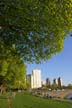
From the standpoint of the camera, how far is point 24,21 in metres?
17.6

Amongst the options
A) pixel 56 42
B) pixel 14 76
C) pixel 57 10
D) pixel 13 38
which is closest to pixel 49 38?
pixel 56 42

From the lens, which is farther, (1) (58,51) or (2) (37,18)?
(1) (58,51)

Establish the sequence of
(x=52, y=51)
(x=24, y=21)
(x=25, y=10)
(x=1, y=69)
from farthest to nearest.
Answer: (x=1, y=69) → (x=52, y=51) → (x=24, y=21) → (x=25, y=10)

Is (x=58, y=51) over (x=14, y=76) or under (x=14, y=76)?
under

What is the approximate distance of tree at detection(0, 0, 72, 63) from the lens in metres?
16.0

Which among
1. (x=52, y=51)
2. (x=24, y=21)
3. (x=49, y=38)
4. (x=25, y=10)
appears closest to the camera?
(x=25, y=10)

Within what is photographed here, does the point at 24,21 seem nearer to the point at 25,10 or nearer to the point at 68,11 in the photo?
the point at 25,10

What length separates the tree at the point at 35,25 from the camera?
16.0m

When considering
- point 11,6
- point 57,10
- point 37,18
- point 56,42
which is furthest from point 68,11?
point 56,42

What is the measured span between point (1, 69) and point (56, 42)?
41.5 m

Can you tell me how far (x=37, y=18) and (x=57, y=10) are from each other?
1223 mm

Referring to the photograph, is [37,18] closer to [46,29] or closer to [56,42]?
[46,29]

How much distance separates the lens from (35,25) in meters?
17.7

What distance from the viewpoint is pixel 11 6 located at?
1641cm
